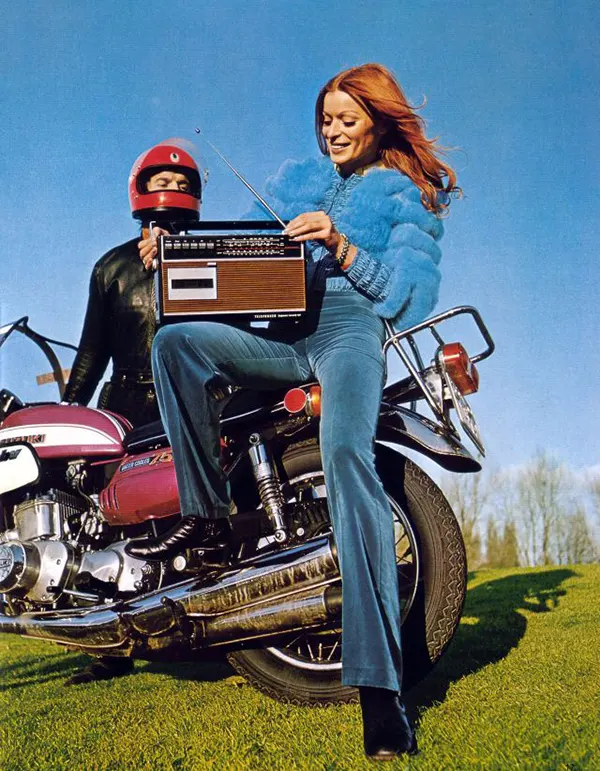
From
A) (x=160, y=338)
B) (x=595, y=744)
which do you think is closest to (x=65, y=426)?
(x=160, y=338)

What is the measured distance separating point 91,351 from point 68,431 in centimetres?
73

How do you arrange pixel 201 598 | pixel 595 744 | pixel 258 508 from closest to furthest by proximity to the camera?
pixel 595 744, pixel 201 598, pixel 258 508

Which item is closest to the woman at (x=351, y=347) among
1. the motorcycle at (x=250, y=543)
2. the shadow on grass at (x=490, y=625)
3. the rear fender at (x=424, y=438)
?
the motorcycle at (x=250, y=543)

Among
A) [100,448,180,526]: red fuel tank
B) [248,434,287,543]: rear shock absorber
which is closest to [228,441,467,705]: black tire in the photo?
[248,434,287,543]: rear shock absorber

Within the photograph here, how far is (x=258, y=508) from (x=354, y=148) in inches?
55.2

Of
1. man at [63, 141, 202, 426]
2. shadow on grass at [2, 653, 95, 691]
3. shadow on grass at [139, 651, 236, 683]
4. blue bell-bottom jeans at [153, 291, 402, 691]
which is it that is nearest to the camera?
blue bell-bottom jeans at [153, 291, 402, 691]

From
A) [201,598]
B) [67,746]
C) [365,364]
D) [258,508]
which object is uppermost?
[365,364]

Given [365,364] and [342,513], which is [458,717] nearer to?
[342,513]

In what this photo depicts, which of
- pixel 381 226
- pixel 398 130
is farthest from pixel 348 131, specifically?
pixel 381 226

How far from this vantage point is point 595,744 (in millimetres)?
2182

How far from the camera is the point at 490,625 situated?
444 centimetres

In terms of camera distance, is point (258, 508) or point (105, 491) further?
point (105, 491)

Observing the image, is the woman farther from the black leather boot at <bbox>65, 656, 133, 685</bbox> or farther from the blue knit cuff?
the black leather boot at <bbox>65, 656, 133, 685</bbox>

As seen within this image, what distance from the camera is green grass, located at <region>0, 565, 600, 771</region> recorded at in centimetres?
228
